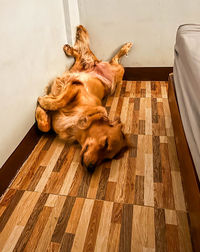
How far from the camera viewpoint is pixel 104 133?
6.29 feet

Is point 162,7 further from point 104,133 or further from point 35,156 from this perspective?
point 35,156

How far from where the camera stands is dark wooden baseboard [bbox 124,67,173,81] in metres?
3.32

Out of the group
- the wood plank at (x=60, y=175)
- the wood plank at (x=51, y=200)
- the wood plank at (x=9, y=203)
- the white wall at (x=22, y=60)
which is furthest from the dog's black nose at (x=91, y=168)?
the white wall at (x=22, y=60)

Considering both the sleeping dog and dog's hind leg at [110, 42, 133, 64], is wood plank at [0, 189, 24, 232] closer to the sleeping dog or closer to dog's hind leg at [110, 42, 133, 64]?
the sleeping dog

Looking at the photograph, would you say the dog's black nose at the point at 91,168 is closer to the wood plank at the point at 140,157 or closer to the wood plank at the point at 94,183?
the wood plank at the point at 94,183

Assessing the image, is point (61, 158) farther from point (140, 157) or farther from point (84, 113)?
point (140, 157)

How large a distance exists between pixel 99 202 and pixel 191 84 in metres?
1.02

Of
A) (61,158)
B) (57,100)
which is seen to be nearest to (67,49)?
(57,100)

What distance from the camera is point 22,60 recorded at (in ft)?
6.41

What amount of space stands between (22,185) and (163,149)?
125cm

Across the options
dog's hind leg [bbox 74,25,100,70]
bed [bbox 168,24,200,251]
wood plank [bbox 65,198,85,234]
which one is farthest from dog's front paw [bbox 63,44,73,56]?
wood plank [bbox 65,198,85,234]

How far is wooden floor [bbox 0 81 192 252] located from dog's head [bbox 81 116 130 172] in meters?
0.10

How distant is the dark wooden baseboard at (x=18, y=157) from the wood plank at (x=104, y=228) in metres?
0.79

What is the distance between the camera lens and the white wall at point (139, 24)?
2.89m
